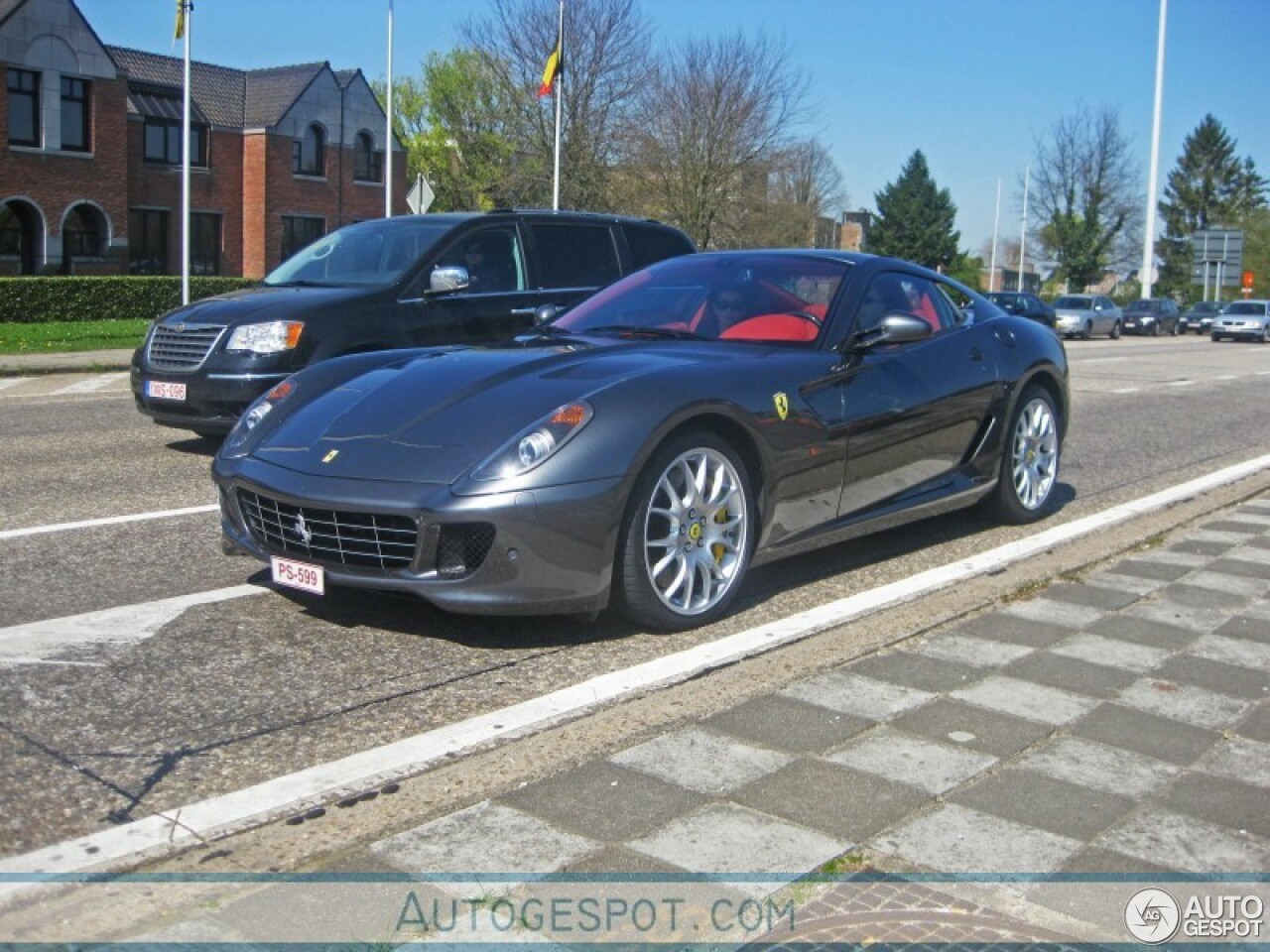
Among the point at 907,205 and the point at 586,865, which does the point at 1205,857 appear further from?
the point at 907,205

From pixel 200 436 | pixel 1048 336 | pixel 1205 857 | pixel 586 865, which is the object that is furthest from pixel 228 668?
pixel 200 436

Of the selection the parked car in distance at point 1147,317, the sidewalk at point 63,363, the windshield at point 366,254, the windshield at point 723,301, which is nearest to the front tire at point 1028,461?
the windshield at point 723,301

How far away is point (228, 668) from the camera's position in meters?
4.45

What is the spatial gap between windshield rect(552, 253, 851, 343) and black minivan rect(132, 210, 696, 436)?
2.78 m

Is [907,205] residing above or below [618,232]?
above

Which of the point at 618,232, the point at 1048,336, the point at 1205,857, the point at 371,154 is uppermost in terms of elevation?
the point at 371,154

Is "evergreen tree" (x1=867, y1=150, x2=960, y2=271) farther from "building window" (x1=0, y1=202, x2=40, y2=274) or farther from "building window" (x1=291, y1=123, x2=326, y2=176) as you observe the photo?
"building window" (x1=0, y1=202, x2=40, y2=274)

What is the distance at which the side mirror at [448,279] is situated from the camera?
350 inches

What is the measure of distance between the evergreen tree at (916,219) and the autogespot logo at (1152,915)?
8494 cm

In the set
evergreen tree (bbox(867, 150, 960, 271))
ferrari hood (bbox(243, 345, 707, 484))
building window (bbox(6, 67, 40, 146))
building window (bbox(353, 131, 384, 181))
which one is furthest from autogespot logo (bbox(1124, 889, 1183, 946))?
evergreen tree (bbox(867, 150, 960, 271))

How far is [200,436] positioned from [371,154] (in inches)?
1623

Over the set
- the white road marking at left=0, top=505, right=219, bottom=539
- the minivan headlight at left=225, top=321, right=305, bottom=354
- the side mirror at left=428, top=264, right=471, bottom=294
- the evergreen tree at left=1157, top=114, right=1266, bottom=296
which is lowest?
the white road marking at left=0, top=505, right=219, bottom=539

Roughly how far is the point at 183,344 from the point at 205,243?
37033 millimetres

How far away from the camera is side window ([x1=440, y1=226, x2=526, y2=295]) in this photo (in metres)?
9.73
